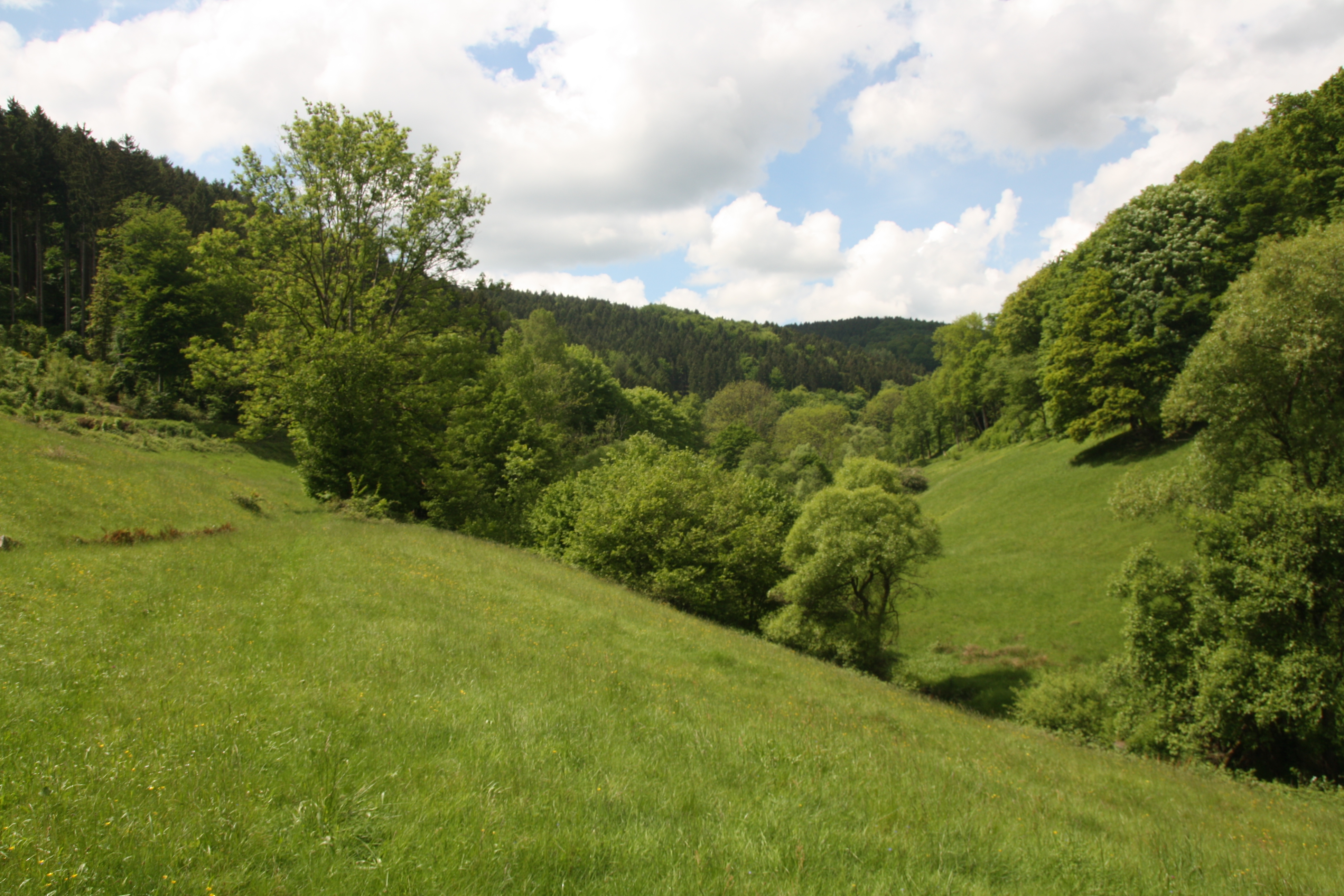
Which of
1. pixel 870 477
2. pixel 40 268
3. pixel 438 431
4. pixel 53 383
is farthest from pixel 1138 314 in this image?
pixel 40 268

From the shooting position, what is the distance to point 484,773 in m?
5.91

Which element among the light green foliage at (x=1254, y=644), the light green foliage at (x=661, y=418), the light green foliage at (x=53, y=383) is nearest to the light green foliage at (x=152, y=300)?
the light green foliage at (x=53, y=383)

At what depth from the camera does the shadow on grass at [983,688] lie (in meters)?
28.0

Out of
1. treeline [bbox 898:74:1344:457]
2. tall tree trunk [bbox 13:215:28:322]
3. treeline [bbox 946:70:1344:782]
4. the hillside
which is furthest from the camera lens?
tall tree trunk [bbox 13:215:28:322]

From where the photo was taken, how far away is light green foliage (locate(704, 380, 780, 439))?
111 m

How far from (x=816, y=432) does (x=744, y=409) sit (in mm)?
15544

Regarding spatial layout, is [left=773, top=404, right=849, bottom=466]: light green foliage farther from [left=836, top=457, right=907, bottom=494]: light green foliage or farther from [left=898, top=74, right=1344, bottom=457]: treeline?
[left=836, top=457, right=907, bottom=494]: light green foliage

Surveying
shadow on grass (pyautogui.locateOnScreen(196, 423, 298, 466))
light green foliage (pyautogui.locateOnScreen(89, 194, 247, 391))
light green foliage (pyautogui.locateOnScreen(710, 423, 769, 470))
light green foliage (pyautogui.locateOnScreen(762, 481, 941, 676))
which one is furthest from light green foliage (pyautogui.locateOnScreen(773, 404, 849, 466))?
light green foliage (pyautogui.locateOnScreen(89, 194, 247, 391))

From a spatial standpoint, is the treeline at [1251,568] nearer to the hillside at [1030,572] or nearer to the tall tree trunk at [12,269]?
the hillside at [1030,572]

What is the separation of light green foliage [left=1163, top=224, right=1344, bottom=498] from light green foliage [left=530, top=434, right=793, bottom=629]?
19.6 meters

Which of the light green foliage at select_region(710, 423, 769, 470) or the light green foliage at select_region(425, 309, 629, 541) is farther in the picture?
the light green foliage at select_region(710, 423, 769, 470)

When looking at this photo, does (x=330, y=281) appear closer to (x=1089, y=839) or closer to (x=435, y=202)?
(x=435, y=202)

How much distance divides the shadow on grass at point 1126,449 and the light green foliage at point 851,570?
2345 centimetres

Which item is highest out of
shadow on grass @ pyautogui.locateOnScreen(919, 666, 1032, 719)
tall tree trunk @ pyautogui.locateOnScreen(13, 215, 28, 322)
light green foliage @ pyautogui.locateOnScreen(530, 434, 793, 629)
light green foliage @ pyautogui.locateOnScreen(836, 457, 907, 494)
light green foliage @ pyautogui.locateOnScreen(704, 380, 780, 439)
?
tall tree trunk @ pyautogui.locateOnScreen(13, 215, 28, 322)
